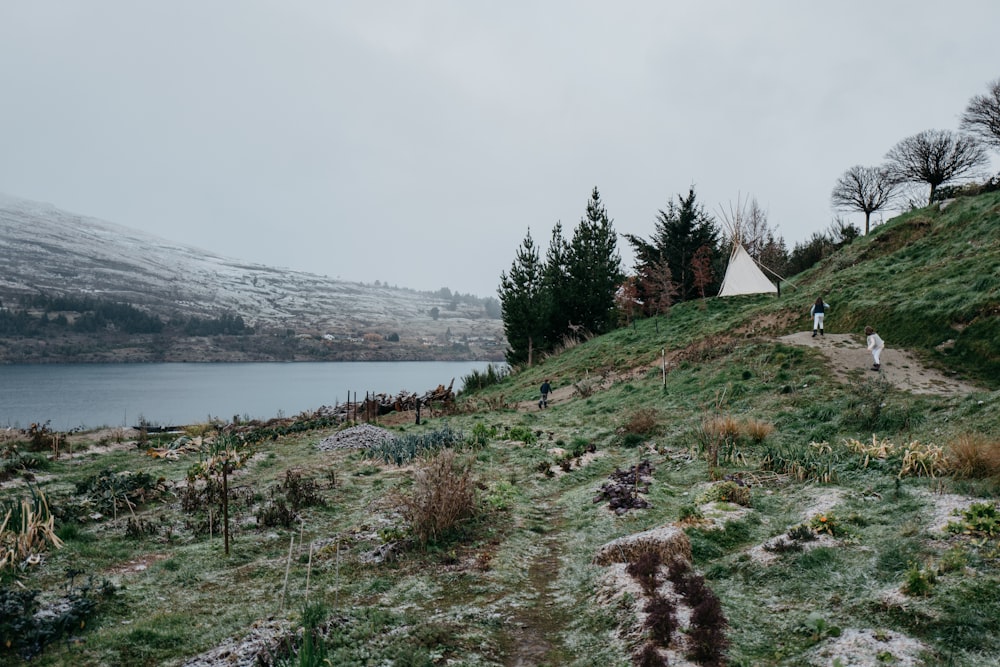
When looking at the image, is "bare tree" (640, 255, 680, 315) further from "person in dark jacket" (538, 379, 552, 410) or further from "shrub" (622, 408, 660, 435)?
"shrub" (622, 408, 660, 435)

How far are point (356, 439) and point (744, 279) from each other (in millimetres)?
28863

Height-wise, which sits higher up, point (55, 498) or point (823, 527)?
point (823, 527)

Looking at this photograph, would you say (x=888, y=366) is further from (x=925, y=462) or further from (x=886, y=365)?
(x=925, y=462)

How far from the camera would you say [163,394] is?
56188 millimetres

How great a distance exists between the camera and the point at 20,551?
7.20 metres

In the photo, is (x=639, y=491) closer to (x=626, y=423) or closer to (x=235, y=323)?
(x=626, y=423)

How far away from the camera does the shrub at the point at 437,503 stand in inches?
302

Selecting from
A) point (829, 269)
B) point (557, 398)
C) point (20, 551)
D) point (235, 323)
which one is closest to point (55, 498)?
point (20, 551)

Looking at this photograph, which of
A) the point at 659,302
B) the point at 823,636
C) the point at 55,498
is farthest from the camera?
the point at 659,302

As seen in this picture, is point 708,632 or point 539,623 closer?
point 708,632

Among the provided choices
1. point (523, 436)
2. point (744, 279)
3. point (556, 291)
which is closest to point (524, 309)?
point (556, 291)

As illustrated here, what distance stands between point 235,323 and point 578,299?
112445 mm

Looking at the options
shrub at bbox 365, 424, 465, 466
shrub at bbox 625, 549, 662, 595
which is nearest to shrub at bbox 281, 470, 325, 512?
shrub at bbox 365, 424, 465, 466

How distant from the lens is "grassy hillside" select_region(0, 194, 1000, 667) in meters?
4.64
